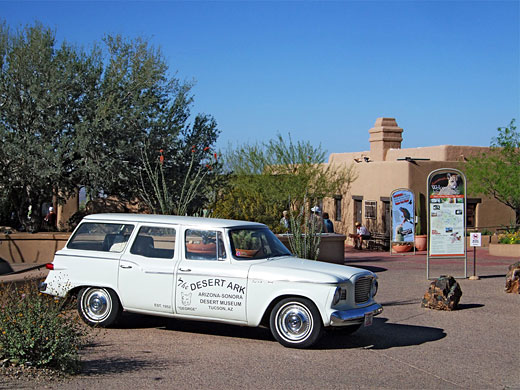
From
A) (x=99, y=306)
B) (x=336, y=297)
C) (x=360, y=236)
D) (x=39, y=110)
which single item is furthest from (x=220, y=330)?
(x=360, y=236)

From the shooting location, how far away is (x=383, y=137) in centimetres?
3381

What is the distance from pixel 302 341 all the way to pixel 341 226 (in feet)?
84.9

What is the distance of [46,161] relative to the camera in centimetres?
1986

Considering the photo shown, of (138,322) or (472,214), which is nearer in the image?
(138,322)

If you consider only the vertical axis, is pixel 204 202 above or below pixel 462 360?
above

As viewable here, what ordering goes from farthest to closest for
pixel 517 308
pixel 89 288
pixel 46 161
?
pixel 46 161, pixel 517 308, pixel 89 288

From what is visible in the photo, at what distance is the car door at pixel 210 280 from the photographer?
8.39m

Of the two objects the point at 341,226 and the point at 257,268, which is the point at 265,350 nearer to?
the point at 257,268

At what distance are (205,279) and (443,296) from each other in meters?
5.02

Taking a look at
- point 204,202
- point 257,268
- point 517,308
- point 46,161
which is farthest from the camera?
point 204,202

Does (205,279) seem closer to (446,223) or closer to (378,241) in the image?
(446,223)

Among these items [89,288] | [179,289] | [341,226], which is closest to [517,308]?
[179,289]

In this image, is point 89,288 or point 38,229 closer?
point 89,288

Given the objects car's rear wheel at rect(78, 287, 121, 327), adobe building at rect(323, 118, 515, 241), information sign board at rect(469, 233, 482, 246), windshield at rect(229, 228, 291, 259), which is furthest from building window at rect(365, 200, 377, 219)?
car's rear wheel at rect(78, 287, 121, 327)
